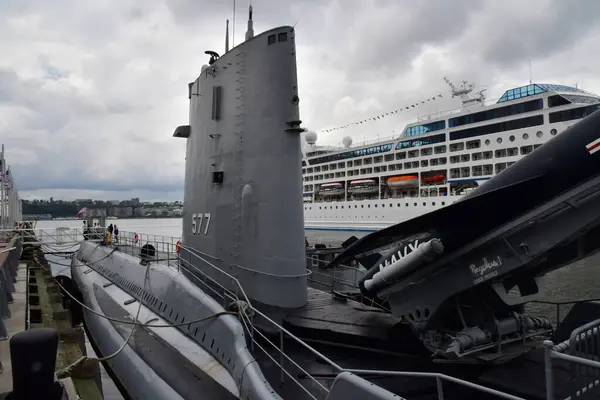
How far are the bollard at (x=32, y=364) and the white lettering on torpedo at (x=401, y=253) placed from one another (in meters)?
4.33

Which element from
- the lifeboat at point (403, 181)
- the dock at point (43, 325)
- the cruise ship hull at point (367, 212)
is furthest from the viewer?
the lifeboat at point (403, 181)

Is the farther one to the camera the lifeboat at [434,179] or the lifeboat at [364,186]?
the lifeboat at [364,186]

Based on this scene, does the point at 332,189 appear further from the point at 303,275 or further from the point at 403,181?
the point at 303,275

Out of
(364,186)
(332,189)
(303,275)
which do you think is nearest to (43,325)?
(303,275)

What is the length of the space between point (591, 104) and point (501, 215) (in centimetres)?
3979

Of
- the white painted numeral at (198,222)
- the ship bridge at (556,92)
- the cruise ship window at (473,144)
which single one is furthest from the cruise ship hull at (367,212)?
the white painted numeral at (198,222)

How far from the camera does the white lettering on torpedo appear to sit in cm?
595

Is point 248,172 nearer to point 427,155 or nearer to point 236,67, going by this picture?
point 236,67

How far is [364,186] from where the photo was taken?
53.4m

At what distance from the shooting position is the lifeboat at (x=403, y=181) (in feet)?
161

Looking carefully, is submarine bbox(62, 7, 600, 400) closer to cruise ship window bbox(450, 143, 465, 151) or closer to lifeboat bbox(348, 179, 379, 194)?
cruise ship window bbox(450, 143, 465, 151)

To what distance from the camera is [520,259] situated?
5.02 m

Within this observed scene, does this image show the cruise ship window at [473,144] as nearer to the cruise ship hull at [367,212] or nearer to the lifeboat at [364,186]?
the cruise ship hull at [367,212]

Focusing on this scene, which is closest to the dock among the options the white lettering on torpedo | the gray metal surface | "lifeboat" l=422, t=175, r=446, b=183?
the gray metal surface
